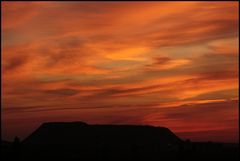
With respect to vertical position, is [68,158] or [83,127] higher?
[83,127]

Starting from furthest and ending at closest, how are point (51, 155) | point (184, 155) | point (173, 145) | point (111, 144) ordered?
point (173, 145) → point (111, 144) → point (51, 155) → point (184, 155)

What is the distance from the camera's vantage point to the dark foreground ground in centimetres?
5675

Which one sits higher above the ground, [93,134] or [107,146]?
[93,134]

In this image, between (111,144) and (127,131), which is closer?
(111,144)

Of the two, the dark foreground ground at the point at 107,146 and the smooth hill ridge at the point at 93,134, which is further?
the smooth hill ridge at the point at 93,134

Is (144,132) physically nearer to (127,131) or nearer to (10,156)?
(127,131)

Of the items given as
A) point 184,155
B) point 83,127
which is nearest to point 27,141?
point 83,127

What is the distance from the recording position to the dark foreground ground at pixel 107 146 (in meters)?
56.8

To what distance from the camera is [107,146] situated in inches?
2667

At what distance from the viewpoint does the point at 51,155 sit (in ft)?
196

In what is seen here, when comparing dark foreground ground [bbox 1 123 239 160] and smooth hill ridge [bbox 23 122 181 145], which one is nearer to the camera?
dark foreground ground [bbox 1 123 239 160]

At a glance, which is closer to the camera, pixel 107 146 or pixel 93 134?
pixel 107 146

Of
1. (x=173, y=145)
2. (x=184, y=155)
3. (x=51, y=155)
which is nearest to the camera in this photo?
(x=184, y=155)

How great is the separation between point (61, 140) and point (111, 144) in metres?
7.92
